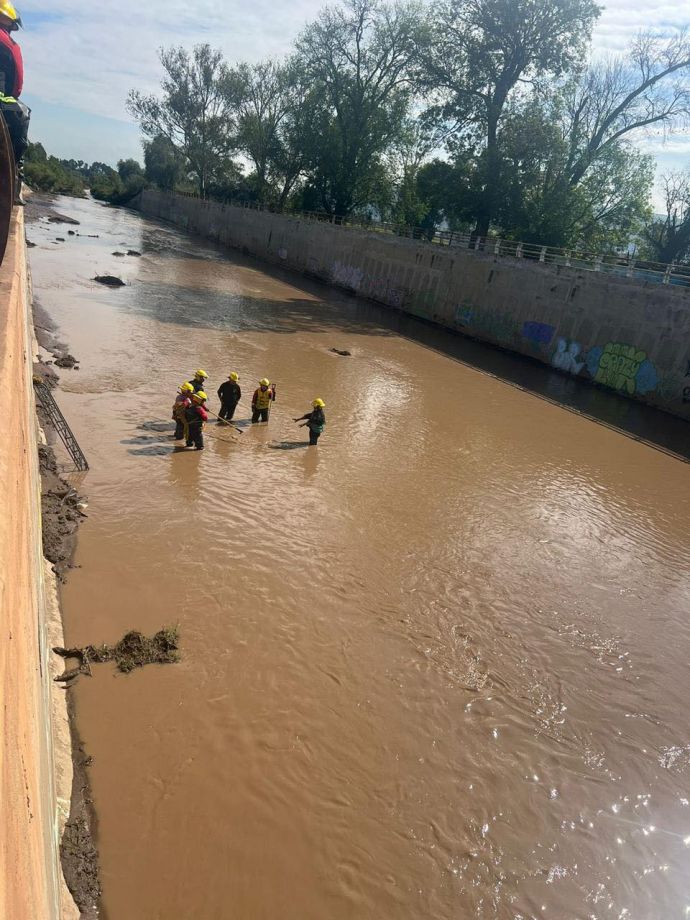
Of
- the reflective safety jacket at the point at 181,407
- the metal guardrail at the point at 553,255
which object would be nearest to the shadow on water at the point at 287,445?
the reflective safety jacket at the point at 181,407

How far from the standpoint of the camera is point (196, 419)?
36.2ft

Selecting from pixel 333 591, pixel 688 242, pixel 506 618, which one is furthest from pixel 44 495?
pixel 688 242

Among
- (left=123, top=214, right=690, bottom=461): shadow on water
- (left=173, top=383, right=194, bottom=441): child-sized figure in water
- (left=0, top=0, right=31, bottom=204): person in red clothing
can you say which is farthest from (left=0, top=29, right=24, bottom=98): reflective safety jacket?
(left=123, top=214, right=690, bottom=461): shadow on water

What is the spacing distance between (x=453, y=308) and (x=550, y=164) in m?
10.0

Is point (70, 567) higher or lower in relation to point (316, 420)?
lower

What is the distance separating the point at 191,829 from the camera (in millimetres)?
4562

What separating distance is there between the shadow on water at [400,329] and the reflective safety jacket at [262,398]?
10.6 meters

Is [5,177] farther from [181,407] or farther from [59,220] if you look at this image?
[59,220]

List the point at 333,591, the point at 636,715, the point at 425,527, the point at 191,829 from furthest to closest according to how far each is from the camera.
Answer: the point at 425,527 < the point at 333,591 < the point at 636,715 < the point at 191,829

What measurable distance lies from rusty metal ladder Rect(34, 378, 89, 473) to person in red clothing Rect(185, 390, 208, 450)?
196cm

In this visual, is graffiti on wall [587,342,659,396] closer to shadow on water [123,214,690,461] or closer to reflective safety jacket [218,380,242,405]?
shadow on water [123,214,690,461]

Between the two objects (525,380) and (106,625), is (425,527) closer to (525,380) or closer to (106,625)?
(106,625)

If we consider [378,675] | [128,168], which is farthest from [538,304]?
[128,168]

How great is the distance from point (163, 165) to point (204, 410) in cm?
9975
